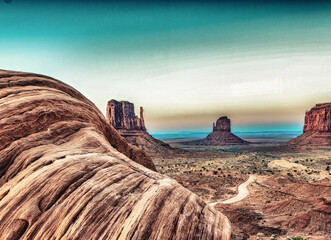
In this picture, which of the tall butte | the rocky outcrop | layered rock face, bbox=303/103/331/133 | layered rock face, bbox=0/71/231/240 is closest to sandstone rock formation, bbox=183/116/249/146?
layered rock face, bbox=303/103/331/133

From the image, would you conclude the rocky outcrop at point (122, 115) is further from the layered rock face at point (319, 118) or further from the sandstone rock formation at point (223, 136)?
the layered rock face at point (319, 118)

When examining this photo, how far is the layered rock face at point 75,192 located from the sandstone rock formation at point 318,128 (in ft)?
425

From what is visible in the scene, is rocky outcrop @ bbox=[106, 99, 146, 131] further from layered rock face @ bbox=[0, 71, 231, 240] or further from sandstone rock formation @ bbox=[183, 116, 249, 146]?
layered rock face @ bbox=[0, 71, 231, 240]

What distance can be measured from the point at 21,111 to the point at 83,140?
2690 mm

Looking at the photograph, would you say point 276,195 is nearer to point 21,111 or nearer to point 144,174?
point 144,174

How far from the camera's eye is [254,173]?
45406 millimetres

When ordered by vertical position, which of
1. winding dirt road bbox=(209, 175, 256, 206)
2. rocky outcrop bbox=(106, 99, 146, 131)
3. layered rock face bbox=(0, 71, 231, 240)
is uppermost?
rocky outcrop bbox=(106, 99, 146, 131)

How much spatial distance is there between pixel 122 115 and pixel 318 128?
4909 inches

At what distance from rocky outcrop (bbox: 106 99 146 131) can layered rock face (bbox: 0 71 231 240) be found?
106486 millimetres

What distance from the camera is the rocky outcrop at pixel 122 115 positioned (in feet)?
370

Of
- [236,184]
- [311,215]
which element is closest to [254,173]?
[236,184]

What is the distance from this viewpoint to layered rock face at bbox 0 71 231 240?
15.3ft

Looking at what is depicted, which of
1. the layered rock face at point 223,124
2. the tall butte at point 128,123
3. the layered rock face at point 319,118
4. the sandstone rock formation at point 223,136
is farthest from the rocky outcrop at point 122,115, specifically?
the layered rock face at point 319,118

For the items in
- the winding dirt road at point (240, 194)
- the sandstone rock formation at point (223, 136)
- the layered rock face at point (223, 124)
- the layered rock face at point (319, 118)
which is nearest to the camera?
the winding dirt road at point (240, 194)
